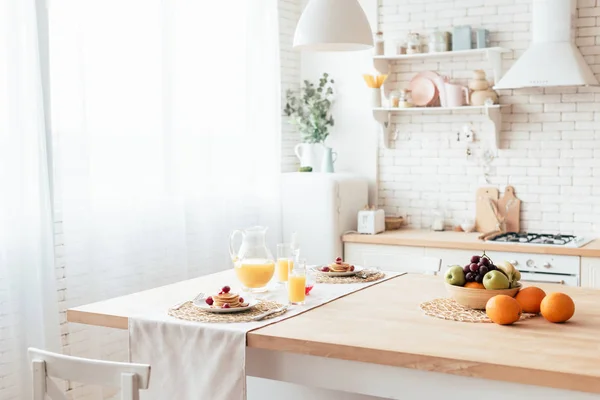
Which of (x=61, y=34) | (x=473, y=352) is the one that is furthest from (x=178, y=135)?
(x=473, y=352)

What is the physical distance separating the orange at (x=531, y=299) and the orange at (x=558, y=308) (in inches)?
4.5

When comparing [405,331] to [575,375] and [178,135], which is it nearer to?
[575,375]

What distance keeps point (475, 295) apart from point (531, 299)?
199mm

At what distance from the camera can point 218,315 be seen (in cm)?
284

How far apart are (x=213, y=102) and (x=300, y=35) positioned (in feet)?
6.72

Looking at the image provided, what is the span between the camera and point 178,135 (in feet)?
16.4

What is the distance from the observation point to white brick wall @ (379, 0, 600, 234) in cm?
540

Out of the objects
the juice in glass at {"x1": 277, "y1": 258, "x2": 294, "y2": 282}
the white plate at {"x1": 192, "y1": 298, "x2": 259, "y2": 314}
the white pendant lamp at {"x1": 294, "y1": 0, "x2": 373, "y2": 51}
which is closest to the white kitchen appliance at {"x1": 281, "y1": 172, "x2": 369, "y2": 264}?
the juice in glass at {"x1": 277, "y1": 258, "x2": 294, "y2": 282}

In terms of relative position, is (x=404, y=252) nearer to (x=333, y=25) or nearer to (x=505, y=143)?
(x=505, y=143)

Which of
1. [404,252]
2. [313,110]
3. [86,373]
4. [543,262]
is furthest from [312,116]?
[86,373]

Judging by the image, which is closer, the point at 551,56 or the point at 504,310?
the point at 504,310

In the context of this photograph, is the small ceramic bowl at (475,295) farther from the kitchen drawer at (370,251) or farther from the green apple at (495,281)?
the kitchen drawer at (370,251)

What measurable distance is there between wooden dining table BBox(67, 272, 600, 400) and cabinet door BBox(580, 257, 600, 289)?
1.87 m

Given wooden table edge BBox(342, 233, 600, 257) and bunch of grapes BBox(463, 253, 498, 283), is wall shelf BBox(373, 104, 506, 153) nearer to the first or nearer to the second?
wooden table edge BBox(342, 233, 600, 257)
